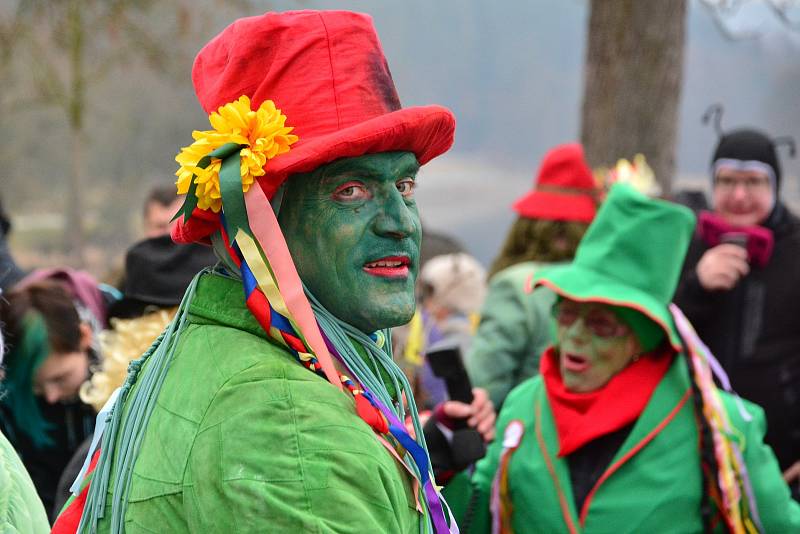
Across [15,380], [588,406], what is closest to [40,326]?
[15,380]

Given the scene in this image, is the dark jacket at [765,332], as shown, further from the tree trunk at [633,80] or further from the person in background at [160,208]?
the tree trunk at [633,80]

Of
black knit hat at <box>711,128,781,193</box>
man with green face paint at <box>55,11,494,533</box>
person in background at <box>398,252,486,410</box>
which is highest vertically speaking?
man with green face paint at <box>55,11,494,533</box>

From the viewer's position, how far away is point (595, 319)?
12.2 ft

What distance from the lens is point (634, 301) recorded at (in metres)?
3.59

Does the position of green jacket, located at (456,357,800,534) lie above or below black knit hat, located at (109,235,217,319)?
below

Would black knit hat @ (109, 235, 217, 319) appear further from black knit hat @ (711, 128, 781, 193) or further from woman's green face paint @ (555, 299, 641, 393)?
black knit hat @ (711, 128, 781, 193)

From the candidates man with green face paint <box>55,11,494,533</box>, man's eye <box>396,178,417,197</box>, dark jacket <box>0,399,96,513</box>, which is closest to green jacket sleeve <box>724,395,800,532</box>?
man with green face paint <box>55,11,494,533</box>

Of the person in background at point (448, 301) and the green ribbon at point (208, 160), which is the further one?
the person in background at point (448, 301)

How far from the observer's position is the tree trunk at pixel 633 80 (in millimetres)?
7746

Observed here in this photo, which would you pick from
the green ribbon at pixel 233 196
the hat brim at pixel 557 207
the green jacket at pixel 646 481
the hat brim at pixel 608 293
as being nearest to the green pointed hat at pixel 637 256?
the hat brim at pixel 608 293

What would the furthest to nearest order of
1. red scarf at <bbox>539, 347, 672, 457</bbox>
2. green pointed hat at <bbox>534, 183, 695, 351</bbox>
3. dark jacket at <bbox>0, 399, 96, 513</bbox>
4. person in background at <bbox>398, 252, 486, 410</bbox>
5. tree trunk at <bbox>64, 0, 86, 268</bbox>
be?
tree trunk at <bbox>64, 0, 86, 268</bbox> → person in background at <bbox>398, 252, 486, 410</bbox> → dark jacket at <bbox>0, 399, 96, 513</bbox> → green pointed hat at <bbox>534, 183, 695, 351</bbox> → red scarf at <bbox>539, 347, 672, 457</bbox>

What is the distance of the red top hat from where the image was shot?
202 cm

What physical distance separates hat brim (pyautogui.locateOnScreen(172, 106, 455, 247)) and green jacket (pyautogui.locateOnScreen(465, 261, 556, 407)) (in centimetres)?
263

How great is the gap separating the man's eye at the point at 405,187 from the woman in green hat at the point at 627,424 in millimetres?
1547
